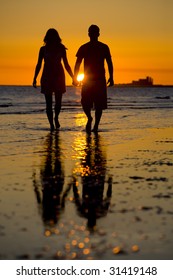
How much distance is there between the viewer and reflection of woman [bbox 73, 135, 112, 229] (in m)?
4.68

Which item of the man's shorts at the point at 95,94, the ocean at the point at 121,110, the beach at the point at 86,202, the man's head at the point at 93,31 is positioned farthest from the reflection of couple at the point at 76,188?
the ocean at the point at 121,110

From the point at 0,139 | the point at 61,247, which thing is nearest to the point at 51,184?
the point at 61,247

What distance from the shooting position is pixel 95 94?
12.0 metres

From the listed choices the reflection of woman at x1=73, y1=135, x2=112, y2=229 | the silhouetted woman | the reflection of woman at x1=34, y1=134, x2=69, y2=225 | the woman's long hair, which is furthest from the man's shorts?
the reflection of woman at x1=73, y1=135, x2=112, y2=229

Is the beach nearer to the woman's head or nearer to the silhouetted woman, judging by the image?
the silhouetted woman

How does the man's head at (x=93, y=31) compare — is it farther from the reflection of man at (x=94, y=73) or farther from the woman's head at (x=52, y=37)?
the woman's head at (x=52, y=37)

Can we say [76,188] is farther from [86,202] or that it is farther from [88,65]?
[88,65]

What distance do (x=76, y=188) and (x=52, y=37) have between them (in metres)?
7.03

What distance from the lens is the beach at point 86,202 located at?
12.5ft

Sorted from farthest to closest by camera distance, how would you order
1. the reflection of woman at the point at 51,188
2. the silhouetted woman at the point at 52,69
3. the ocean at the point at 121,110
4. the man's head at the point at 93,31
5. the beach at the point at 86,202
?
the ocean at the point at 121,110 → the silhouetted woman at the point at 52,69 → the man's head at the point at 93,31 → the reflection of woman at the point at 51,188 → the beach at the point at 86,202

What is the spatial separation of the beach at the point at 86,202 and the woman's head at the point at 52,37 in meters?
3.57

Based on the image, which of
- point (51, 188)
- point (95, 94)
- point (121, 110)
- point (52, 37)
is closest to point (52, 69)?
point (52, 37)

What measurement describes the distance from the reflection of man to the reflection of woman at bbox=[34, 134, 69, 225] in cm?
356

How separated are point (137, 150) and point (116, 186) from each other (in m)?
3.14
